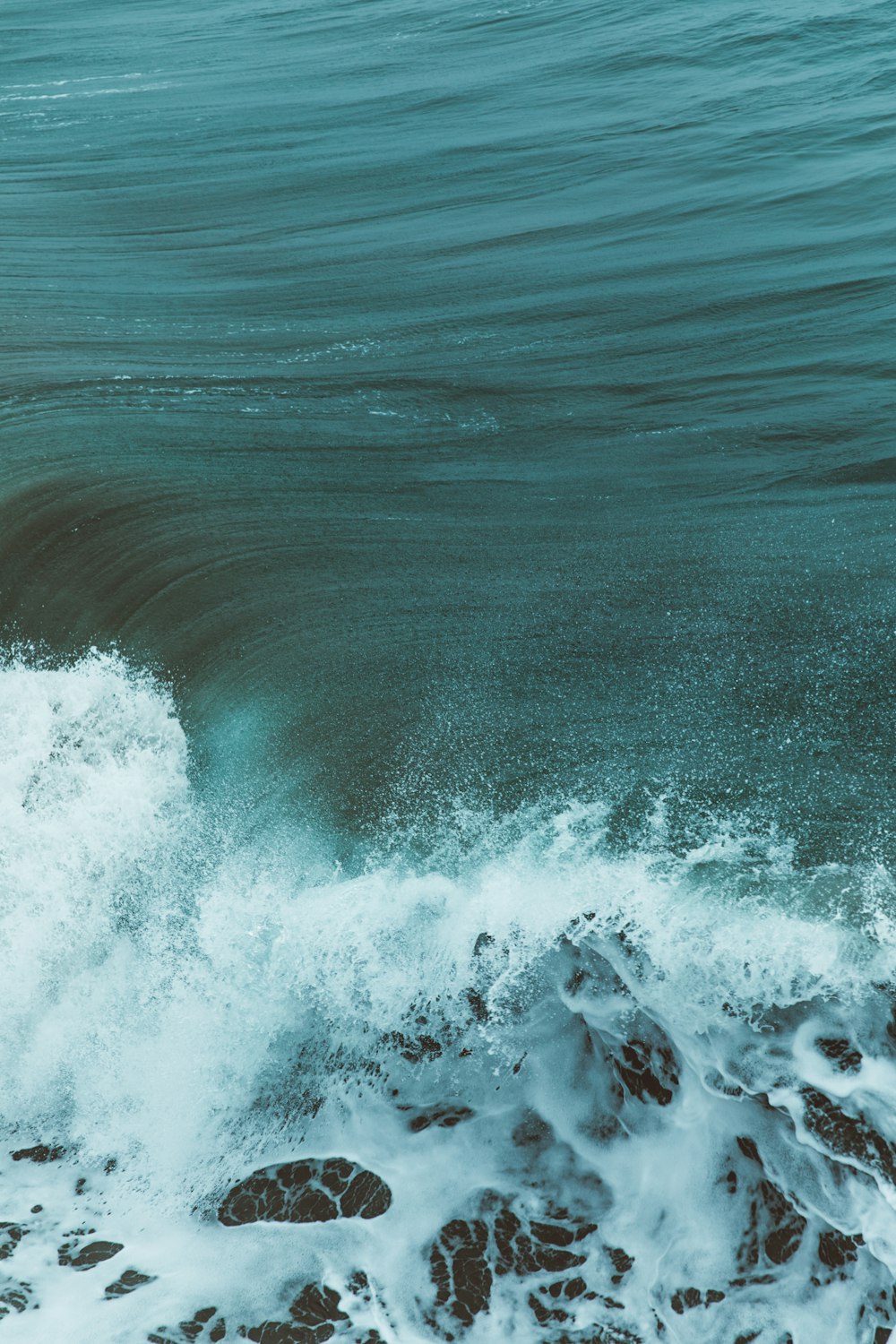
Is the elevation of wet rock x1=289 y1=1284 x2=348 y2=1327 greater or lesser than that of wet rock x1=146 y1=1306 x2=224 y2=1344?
lesser

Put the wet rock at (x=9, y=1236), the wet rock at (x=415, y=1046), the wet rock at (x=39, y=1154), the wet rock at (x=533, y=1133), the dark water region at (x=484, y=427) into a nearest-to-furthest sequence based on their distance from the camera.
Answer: the wet rock at (x=9, y=1236) → the wet rock at (x=533, y=1133) → the wet rock at (x=39, y=1154) → the wet rock at (x=415, y=1046) → the dark water region at (x=484, y=427)

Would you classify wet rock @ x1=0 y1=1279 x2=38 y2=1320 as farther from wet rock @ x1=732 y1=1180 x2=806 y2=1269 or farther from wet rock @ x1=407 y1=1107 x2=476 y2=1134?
wet rock @ x1=732 y1=1180 x2=806 y2=1269

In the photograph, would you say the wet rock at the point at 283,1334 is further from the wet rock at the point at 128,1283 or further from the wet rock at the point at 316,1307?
the wet rock at the point at 128,1283

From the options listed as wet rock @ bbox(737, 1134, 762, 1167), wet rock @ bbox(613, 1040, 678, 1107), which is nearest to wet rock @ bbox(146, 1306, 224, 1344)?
wet rock @ bbox(613, 1040, 678, 1107)

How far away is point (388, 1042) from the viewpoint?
417 cm

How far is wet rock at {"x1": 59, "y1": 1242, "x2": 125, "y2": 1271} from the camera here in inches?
148

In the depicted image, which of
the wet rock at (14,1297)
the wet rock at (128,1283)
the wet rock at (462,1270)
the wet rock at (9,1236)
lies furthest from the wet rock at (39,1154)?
the wet rock at (462,1270)

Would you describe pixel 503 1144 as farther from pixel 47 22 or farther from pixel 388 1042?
pixel 47 22

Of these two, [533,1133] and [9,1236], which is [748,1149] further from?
[9,1236]

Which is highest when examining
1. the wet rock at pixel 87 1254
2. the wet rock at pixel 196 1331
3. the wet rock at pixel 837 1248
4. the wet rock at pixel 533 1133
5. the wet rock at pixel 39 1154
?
the wet rock at pixel 39 1154

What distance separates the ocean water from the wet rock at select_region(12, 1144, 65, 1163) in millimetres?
28

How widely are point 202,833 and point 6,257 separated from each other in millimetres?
6626

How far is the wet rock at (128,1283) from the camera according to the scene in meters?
3.67

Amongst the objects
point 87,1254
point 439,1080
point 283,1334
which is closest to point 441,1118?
point 439,1080
